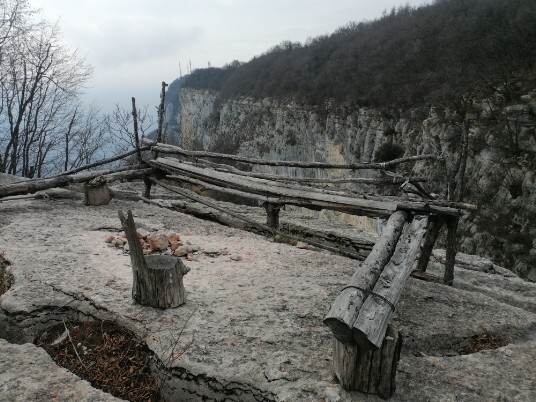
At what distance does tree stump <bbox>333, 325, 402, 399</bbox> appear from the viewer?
2342mm

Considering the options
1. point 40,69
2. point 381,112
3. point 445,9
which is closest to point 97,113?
point 40,69

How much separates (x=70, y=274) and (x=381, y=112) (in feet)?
92.8

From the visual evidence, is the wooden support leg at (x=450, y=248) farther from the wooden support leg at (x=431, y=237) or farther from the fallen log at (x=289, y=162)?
the fallen log at (x=289, y=162)

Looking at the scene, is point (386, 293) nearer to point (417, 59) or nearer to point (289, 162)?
point (289, 162)

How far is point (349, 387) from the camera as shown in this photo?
2459 mm

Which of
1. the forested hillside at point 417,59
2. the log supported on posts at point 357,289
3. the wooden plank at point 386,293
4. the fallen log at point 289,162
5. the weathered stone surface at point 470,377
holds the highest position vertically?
the forested hillside at point 417,59

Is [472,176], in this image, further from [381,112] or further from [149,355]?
[149,355]

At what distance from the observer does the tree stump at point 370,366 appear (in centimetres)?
234

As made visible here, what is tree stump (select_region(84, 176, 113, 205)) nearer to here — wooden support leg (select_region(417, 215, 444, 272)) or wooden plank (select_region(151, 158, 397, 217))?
wooden plank (select_region(151, 158, 397, 217))

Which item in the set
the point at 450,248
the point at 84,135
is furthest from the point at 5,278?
the point at 84,135

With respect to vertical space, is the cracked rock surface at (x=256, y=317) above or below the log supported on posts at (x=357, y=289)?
below

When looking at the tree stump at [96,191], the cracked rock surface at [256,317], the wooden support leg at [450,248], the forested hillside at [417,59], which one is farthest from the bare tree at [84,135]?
the forested hillside at [417,59]

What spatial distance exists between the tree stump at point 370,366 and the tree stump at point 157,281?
1.54 meters

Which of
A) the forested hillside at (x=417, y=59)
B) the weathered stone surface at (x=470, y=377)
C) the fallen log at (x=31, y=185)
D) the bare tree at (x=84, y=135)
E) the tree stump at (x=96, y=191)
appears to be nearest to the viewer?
the weathered stone surface at (x=470, y=377)
